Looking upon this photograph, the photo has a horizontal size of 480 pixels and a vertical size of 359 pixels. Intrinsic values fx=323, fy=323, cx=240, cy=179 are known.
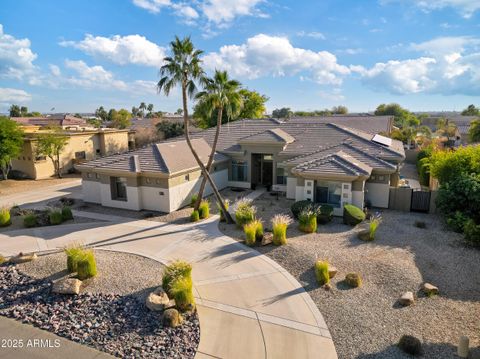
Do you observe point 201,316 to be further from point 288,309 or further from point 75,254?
point 75,254

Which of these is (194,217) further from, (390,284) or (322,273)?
(390,284)

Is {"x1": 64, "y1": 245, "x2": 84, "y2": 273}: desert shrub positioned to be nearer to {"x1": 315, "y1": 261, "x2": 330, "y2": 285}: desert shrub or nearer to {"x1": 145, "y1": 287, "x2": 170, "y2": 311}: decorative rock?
{"x1": 145, "y1": 287, "x2": 170, "y2": 311}: decorative rock

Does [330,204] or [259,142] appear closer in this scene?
[330,204]

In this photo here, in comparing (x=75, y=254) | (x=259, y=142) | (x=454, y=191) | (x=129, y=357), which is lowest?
(x=129, y=357)

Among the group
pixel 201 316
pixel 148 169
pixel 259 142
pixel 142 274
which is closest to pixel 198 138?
pixel 259 142

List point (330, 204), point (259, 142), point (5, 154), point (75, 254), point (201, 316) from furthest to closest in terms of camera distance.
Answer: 1. point (5, 154)
2. point (259, 142)
3. point (330, 204)
4. point (75, 254)
5. point (201, 316)

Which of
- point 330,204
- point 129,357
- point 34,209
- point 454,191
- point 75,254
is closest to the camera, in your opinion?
point 129,357
